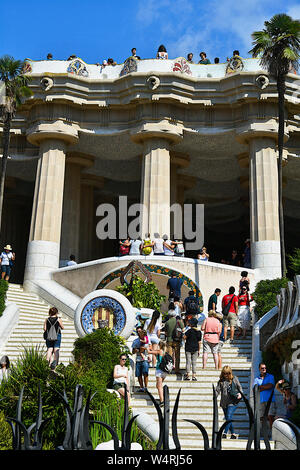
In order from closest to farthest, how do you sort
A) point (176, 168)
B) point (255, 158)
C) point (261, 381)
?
point (261, 381) < point (255, 158) < point (176, 168)

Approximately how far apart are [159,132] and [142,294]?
33.2 feet

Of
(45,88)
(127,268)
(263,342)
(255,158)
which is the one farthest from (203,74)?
(263,342)

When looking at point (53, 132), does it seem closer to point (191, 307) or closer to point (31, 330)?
point (31, 330)

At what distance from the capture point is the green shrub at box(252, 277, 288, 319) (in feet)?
59.6

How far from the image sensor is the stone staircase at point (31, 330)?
1716 cm

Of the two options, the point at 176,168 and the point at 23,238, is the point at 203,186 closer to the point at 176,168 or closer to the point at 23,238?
the point at 176,168

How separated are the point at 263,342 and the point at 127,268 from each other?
371 inches

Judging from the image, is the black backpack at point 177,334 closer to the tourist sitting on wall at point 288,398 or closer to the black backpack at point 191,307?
the black backpack at point 191,307

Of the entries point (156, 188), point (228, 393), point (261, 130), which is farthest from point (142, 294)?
point (261, 130)

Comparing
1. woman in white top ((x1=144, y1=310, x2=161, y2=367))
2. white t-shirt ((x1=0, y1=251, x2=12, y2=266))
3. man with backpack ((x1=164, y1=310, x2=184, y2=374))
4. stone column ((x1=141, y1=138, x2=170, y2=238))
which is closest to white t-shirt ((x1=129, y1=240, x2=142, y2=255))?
stone column ((x1=141, y1=138, x2=170, y2=238))

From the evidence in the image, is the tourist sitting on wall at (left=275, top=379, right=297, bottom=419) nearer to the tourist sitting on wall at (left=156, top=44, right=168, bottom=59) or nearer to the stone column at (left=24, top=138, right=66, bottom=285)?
the stone column at (left=24, top=138, right=66, bottom=285)

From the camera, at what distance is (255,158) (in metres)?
29.0

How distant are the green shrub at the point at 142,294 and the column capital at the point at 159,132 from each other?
9204mm

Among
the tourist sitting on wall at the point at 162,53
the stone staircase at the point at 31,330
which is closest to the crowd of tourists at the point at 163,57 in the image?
the tourist sitting on wall at the point at 162,53
